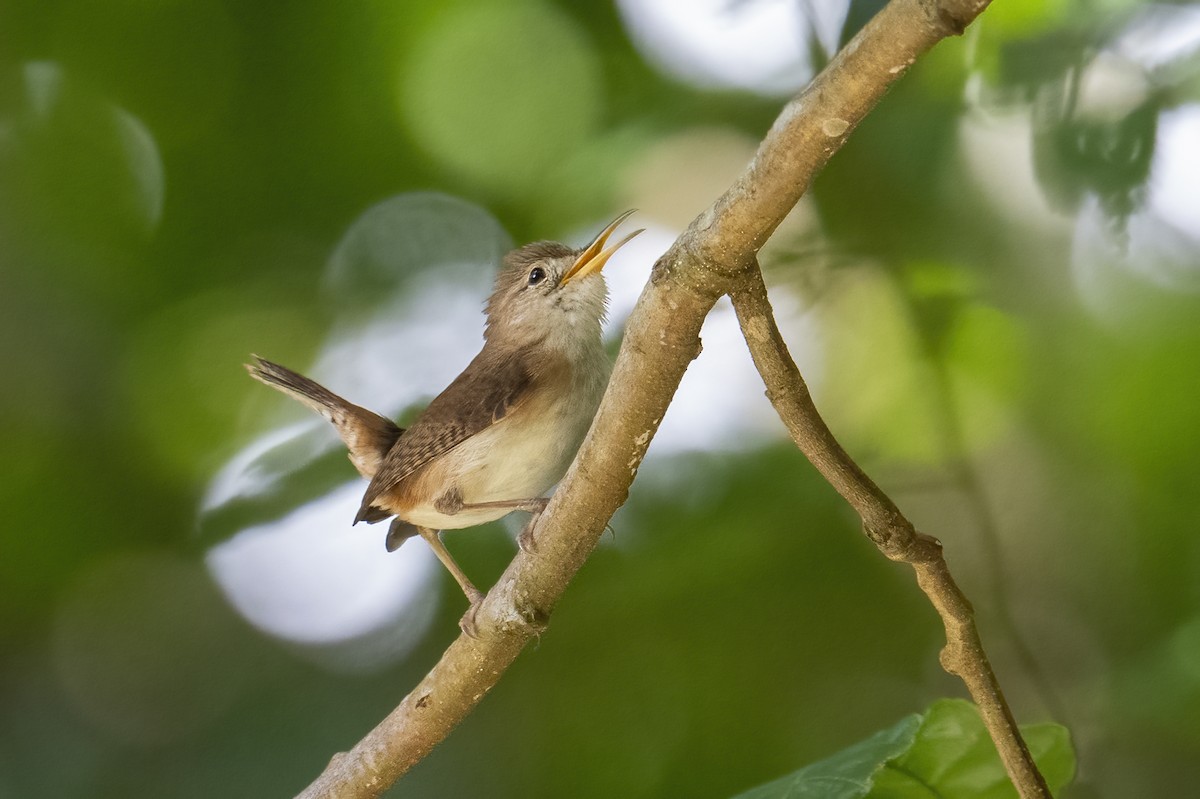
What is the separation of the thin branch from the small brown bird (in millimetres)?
631

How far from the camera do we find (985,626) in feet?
9.91

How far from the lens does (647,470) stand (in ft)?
10.5

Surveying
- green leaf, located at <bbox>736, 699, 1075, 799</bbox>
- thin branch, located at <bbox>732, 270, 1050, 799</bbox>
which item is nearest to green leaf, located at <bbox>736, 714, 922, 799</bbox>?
green leaf, located at <bbox>736, 699, 1075, 799</bbox>

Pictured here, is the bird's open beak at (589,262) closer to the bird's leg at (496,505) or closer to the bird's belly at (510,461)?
the bird's belly at (510,461)

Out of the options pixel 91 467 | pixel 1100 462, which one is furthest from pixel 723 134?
pixel 91 467

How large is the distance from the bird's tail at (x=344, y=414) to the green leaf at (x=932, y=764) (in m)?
1.07

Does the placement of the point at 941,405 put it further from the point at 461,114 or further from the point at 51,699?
the point at 51,699

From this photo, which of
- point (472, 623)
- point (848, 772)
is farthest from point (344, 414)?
point (848, 772)

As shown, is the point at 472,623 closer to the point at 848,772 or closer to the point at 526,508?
the point at 526,508

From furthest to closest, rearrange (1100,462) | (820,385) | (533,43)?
1. (533,43)
2. (820,385)
3. (1100,462)

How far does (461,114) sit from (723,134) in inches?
28.9

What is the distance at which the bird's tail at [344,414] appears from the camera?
2385mm

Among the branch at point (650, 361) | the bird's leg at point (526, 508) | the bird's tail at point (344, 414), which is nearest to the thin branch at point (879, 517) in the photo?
the branch at point (650, 361)

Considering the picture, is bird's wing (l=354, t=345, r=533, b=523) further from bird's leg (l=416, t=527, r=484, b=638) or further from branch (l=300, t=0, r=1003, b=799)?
branch (l=300, t=0, r=1003, b=799)
